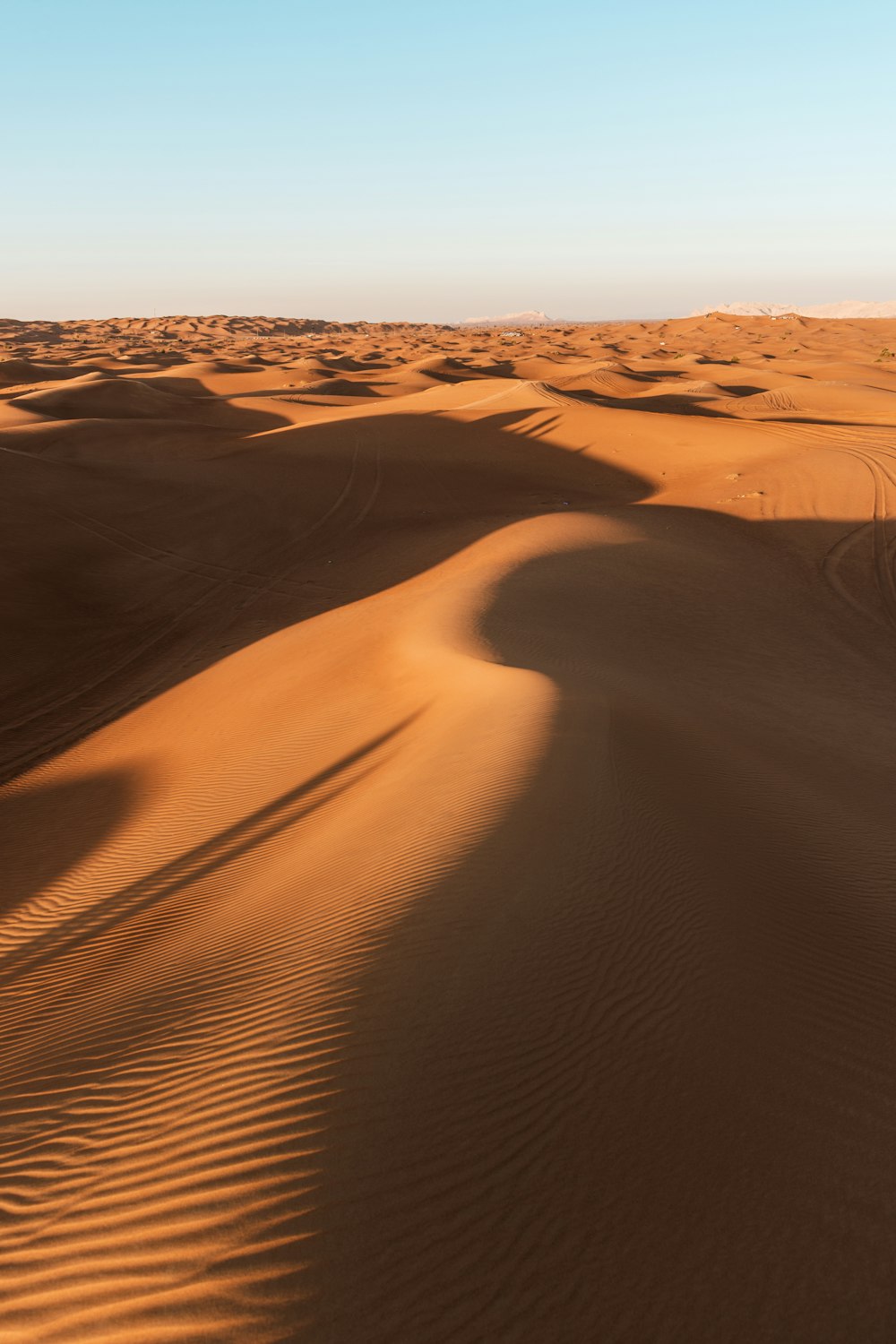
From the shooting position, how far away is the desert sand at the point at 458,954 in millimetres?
3240

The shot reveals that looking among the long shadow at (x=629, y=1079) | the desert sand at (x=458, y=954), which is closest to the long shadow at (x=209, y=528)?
the desert sand at (x=458, y=954)

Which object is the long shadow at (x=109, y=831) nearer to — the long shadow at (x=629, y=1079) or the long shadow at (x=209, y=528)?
the long shadow at (x=209, y=528)

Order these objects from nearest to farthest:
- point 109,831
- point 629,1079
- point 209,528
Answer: point 629,1079 < point 109,831 < point 209,528

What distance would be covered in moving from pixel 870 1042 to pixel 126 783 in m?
8.18

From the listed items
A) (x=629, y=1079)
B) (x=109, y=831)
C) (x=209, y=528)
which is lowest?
(x=109, y=831)

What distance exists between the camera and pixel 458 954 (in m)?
4.77

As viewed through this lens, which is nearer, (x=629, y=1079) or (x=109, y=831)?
(x=629, y=1079)

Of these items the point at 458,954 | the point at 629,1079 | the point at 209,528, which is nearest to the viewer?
the point at 629,1079

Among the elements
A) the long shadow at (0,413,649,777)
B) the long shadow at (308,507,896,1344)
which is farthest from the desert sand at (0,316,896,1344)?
the long shadow at (0,413,649,777)

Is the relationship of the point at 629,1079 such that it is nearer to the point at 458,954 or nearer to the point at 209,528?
the point at 458,954

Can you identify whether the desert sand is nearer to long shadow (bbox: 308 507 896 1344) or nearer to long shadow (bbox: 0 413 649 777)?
long shadow (bbox: 308 507 896 1344)

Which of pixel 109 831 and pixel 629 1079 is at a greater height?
pixel 629 1079

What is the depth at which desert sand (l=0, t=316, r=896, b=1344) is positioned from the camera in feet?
10.6

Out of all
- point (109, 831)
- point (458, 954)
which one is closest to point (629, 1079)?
point (458, 954)
